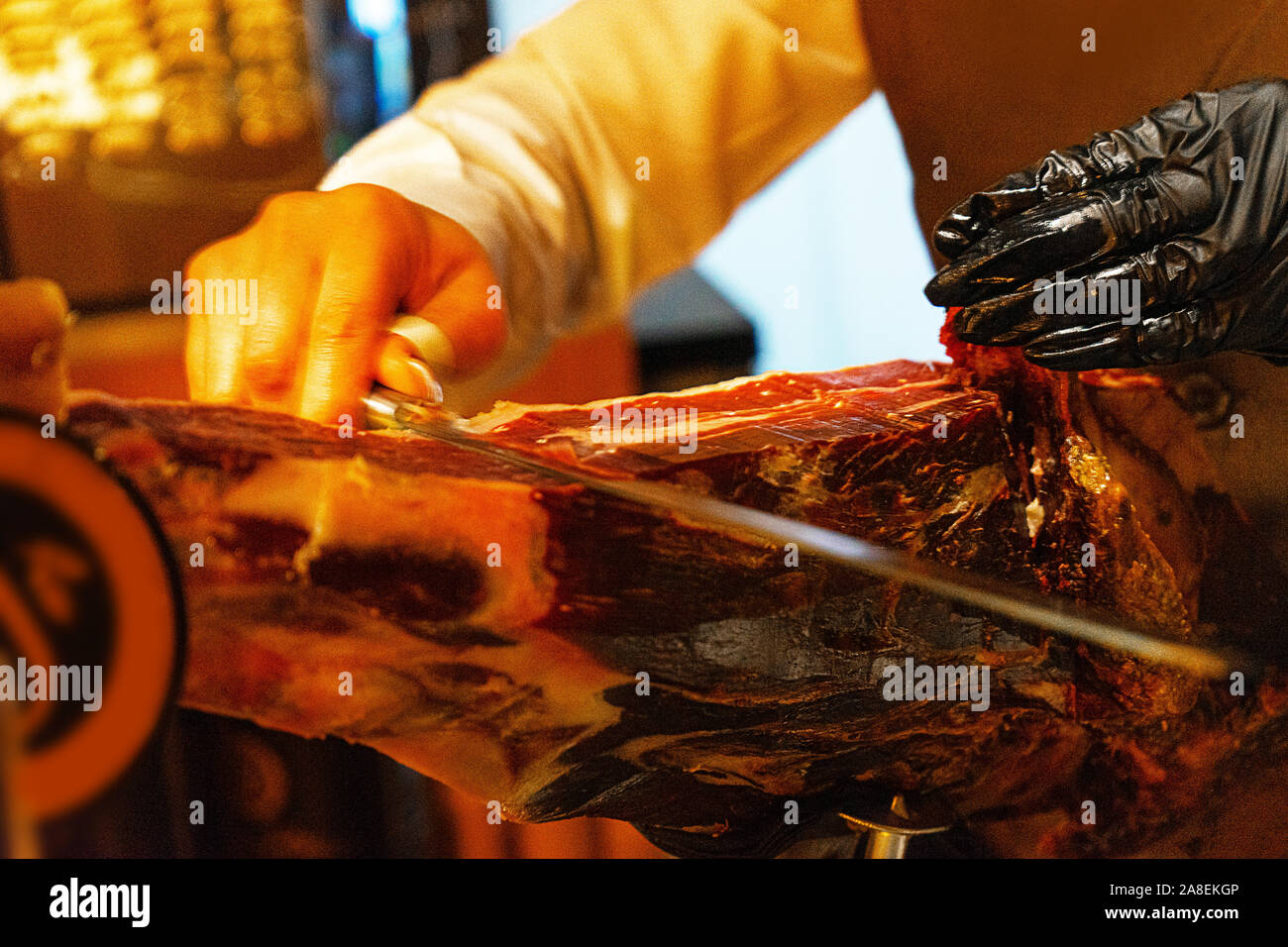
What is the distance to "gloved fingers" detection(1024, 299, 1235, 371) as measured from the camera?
610 mm

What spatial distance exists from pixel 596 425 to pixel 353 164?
1.28ft

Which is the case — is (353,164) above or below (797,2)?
below

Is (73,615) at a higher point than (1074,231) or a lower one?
lower

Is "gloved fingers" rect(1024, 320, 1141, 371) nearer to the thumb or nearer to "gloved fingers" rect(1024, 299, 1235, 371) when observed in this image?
"gloved fingers" rect(1024, 299, 1235, 371)

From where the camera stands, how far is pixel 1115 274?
607mm

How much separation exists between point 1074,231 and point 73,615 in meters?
0.53

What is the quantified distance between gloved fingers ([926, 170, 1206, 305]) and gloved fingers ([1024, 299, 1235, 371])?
0.04m

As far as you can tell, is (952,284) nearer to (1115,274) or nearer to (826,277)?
(1115,274)

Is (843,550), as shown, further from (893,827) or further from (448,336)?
(448,336)

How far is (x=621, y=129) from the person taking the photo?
1.11 metres

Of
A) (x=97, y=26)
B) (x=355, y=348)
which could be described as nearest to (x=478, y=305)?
(x=355, y=348)

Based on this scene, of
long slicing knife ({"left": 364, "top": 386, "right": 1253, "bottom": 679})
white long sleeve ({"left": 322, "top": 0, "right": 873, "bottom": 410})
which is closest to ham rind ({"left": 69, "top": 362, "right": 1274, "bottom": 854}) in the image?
long slicing knife ({"left": 364, "top": 386, "right": 1253, "bottom": 679})

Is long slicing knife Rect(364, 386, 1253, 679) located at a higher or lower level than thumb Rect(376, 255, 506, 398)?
lower

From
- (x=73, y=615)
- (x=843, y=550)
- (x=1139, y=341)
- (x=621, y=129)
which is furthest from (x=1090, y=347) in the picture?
(x=621, y=129)
